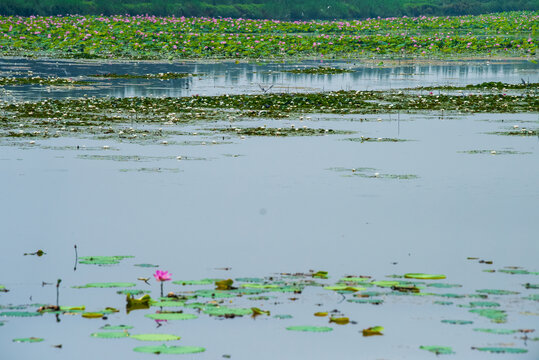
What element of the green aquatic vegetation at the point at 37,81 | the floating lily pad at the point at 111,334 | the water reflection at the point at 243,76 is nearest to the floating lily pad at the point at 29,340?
the floating lily pad at the point at 111,334

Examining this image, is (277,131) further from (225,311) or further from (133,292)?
(225,311)

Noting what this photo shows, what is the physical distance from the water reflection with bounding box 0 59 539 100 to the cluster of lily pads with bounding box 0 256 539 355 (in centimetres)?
1755

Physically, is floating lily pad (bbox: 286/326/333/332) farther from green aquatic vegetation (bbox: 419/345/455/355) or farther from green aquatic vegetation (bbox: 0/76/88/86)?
green aquatic vegetation (bbox: 0/76/88/86)

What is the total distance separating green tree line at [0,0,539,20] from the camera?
6512 cm

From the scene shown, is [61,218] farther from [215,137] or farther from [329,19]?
[329,19]

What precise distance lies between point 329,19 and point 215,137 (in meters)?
59.4

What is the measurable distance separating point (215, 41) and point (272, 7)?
2534 centimetres

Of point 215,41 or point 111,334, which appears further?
point 215,41

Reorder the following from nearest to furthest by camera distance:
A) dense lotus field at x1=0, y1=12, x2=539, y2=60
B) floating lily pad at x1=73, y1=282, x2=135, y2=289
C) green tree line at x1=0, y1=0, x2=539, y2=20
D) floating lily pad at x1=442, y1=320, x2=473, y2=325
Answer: floating lily pad at x1=442, y1=320, x2=473, y2=325, floating lily pad at x1=73, y1=282, x2=135, y2=289, dense lotus field at x1=0, y1=12, x2=539, y2=60, green tree line at x1=0, y1=0, x2=539, y2=20

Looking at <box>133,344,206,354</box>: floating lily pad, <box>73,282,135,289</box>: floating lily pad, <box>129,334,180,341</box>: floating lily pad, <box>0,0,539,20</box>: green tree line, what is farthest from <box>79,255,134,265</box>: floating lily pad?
<box>0,0,539,20</box>: green tree line

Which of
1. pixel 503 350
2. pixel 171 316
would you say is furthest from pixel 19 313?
pixel 503 350

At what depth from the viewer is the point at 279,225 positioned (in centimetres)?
1138

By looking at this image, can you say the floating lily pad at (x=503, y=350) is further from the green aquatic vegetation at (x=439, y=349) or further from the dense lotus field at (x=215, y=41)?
the dense lotus field at (x=215, y=41)

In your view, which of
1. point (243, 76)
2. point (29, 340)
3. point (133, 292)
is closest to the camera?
point (29, 340)
